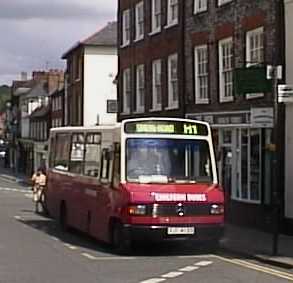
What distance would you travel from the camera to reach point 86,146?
22562mm

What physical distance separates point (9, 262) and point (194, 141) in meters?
4.83

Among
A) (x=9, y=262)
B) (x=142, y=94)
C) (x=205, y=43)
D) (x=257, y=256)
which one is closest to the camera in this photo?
(x=9, y=262)

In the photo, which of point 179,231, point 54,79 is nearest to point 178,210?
point 179,231

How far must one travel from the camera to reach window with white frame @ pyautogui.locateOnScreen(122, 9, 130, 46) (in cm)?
4162

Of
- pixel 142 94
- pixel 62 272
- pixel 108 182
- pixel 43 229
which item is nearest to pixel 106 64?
pixel 142 94

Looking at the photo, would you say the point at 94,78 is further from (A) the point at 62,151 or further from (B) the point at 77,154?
(B) the point at 77,154

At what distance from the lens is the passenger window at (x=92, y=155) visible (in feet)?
69.3

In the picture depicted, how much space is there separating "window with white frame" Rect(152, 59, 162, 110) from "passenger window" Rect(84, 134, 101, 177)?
13.4 metres

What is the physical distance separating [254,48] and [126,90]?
1511 cm

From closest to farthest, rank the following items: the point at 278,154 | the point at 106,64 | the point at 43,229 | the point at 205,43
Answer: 1. the point at 278,154
2. the point at 43,229
3. the point at 205,43
4. the point at 106,64

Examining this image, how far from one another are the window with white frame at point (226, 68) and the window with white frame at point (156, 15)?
8147mm

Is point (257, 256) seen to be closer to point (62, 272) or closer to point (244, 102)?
point (62, 272)

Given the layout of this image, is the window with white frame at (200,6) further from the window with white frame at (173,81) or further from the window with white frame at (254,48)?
the window with white frame at (254,48)

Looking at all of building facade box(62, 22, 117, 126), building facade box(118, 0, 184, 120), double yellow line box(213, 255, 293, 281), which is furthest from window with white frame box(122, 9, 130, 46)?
double yellow line box(213, 255, 293, 281)
